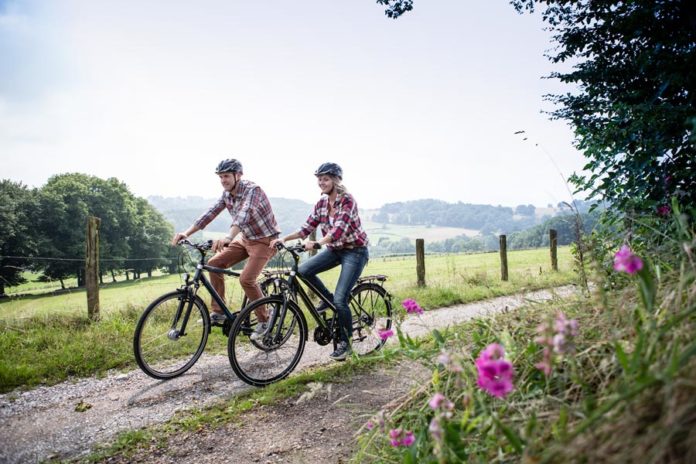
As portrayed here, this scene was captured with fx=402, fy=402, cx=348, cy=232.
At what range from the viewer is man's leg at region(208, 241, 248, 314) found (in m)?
5.51

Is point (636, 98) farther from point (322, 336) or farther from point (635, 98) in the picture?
point (322, 336)

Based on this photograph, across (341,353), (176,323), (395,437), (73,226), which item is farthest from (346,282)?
(73,226)

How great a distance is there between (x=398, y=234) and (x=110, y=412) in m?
→ 193

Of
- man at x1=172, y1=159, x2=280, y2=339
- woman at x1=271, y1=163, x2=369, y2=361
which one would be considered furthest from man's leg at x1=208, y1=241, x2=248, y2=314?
woman at x1=271, y1=163, x2=369, y2=361

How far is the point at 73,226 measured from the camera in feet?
144

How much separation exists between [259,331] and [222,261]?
4.33 feet

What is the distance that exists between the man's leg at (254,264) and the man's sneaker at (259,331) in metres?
0.73

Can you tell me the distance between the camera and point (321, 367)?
5.05m

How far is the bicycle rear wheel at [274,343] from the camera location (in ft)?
15.1

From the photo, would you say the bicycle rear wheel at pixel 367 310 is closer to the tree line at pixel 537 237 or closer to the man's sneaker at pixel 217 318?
the man's sneaker at pixel 217 318

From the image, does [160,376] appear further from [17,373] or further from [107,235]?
[107,235]

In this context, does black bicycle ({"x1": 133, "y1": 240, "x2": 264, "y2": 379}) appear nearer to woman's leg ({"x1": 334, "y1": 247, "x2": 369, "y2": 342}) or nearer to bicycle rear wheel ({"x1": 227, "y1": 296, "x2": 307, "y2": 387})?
bicycle rear wheel ({"x1": 227, "y1": 296, "x2": 307, "y2": 387})

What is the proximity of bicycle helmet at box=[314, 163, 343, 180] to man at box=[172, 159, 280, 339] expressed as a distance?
1.18 metres

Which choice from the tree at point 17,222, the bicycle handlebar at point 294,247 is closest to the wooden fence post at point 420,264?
the bicycle handlebar at point 294,247
